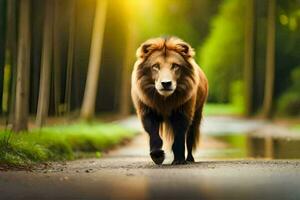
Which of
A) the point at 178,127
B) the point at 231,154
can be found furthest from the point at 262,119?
the point at 178,127

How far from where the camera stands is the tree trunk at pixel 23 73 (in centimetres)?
1923

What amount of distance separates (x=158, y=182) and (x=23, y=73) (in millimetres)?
9038

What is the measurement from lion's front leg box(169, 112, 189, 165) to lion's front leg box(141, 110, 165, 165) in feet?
0.92

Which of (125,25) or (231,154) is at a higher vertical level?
(125,25)

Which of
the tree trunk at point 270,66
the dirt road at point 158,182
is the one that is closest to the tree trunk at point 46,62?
the dirt road at point 158,182

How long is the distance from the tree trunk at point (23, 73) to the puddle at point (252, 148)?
561 cm

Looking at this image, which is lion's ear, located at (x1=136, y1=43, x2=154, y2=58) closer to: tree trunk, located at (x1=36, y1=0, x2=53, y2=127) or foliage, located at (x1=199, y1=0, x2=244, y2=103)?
tree trunk, located at (x1=36, y1=0, x2=53, y2=127)

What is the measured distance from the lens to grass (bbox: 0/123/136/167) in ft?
48.0

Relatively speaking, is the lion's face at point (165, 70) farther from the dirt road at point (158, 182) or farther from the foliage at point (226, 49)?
the foliage at point (226, 49)

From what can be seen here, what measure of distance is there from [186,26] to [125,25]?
67.0 ft

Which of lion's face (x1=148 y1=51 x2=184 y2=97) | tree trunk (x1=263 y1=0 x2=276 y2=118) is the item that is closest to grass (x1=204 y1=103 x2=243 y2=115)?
tree trunk (x1=263 y1=0 x2=276 y2=118)

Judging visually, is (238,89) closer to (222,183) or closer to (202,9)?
(202,9)

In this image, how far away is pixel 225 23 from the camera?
194ft

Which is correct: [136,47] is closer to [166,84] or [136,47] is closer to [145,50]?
[145,50]
